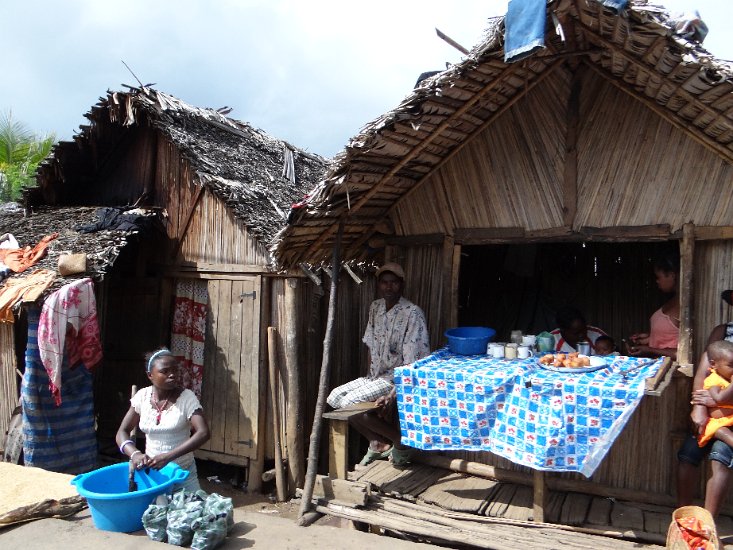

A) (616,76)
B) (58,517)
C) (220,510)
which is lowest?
(58,517)

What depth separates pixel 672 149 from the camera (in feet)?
13.9

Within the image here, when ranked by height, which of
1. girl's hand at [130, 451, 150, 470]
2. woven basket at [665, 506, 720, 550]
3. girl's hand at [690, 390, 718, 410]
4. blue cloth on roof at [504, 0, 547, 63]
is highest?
blue cloth on roof at [504, 0, 547, 63]

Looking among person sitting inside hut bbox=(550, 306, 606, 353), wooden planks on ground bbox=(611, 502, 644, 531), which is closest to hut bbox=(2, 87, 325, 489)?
person sitting inside hut bbox=(550, 306, 606, 353)

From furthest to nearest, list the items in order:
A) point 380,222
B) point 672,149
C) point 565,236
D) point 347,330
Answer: point 347,330 → point 380,222 → point 565,236 → point 672,149

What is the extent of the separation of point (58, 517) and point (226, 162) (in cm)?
447

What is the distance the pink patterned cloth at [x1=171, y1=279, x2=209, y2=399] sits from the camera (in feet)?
22.3

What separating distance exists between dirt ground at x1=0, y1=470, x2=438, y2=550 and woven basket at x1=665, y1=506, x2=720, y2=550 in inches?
58.1

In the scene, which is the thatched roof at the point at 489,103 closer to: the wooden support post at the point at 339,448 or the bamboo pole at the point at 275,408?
the bamboo pole at the point at 275,408

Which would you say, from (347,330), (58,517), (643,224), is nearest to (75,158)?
(347,330)

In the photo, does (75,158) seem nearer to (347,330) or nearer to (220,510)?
(347,330)

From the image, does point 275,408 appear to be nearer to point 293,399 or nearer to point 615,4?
point 293,399

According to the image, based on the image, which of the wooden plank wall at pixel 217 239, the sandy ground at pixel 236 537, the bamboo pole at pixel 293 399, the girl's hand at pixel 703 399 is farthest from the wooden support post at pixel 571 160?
the wooden plank wall at pixel 217 239

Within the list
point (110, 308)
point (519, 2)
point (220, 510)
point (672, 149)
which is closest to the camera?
point (519, 2)

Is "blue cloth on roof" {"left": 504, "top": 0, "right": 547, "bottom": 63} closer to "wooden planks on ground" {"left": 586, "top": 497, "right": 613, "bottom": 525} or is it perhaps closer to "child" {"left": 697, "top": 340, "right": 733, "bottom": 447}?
"child" {"left": 697, "top": 340, "right": 733, "bottom": 447}
